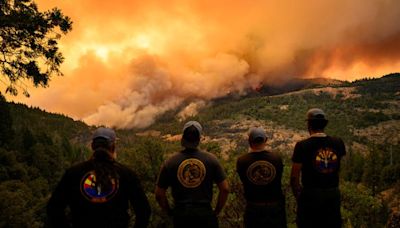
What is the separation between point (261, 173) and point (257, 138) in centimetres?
65

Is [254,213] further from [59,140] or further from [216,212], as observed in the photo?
[59,140]

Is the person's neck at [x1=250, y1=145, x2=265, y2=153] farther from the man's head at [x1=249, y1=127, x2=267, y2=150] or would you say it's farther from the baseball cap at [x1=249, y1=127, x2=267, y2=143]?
the baseball cap at [x1=249, y1=127, x2=267, y2=143]

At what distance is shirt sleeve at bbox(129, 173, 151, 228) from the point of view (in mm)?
5059

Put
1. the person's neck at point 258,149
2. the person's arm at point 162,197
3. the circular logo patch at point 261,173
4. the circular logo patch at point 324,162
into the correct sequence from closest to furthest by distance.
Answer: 1. the person's arm at point 162,197
2. the circular logo patch at point 324,162
3. the circular logo patch at point 261,173
4. the person's neck at point 258,149

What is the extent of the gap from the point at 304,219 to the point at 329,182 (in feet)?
2.77

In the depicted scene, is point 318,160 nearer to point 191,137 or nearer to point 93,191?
point 191,137

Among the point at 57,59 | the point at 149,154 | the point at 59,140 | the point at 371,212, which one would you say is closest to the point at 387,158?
the point at 371,212

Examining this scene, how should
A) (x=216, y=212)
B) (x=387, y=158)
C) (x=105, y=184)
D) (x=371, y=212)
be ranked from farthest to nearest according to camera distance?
(x=387, y=158), (x=371, y=212), (x=216, y=212), (x=105, y=184)

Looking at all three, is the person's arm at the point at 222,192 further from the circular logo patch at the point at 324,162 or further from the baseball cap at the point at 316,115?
the baseball cap at the point at 316,115

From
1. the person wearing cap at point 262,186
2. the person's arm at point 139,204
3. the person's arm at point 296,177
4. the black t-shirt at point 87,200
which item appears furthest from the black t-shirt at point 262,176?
the black t-shirt at point 87,200

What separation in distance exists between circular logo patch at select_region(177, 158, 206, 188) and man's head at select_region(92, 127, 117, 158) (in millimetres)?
1309

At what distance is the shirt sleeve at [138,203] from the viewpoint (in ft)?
16.6

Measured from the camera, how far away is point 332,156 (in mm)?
6906

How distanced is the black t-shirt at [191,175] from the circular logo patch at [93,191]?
133 centimetres
